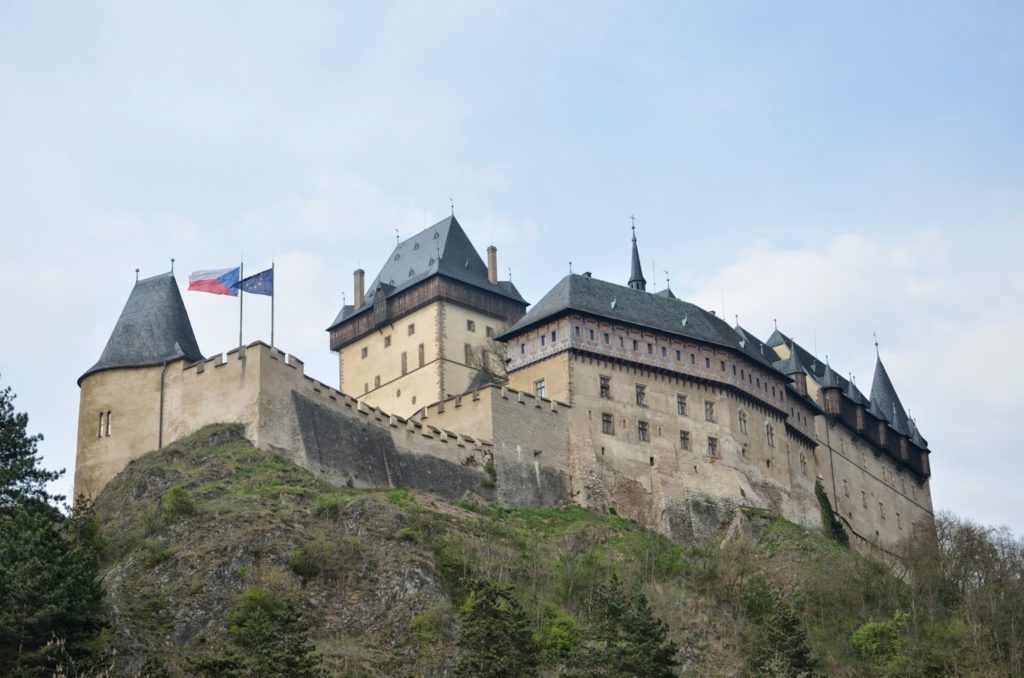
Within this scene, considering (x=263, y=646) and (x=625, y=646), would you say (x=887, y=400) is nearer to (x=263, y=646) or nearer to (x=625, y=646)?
(x=625, y=646)

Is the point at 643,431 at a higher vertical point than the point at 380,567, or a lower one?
higher

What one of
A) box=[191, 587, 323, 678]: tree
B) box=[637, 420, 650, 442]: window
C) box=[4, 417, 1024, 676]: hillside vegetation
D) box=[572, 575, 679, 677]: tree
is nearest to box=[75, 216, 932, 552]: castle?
box=[637, 420, 650, 442]: window

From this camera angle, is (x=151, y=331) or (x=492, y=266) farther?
(x=492, y=266)

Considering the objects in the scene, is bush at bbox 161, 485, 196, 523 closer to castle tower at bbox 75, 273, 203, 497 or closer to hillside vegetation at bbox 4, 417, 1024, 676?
hillside vegetation at bbox 4, 417, 1024, 676

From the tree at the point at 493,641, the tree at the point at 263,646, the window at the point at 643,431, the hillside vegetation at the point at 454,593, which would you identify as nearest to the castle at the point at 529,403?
the window at the point at 643,431

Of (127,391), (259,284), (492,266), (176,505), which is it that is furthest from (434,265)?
(176,505)

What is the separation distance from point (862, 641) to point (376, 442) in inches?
793

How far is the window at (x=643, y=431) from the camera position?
73250mm

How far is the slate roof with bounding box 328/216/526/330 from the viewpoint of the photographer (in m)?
84.1

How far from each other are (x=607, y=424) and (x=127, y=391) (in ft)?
70.7

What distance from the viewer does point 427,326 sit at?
8162 centimetres

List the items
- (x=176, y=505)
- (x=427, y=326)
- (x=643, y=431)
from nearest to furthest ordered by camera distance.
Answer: (x=176, y=505) → (x=643, y=431) → (x=427, y=326)

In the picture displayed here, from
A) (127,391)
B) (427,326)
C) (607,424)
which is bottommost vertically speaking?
(127,391)

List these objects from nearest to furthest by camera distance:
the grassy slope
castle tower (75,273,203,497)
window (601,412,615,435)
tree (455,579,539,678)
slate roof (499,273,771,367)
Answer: tree (455,579,539,678)
the grassy slope
castle tower (75,273,203,497)
window (601,412,615,435)
slate roof (499,273,771,367)
